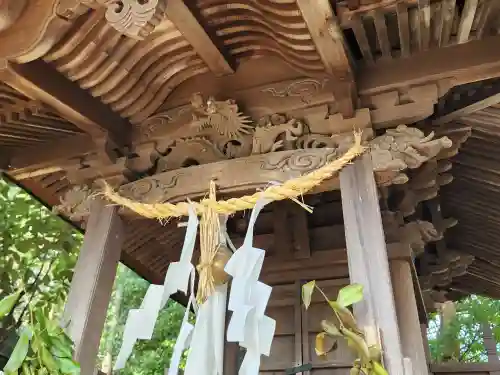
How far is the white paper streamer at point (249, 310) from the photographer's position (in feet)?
6.48

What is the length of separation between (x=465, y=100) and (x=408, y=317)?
1.32m

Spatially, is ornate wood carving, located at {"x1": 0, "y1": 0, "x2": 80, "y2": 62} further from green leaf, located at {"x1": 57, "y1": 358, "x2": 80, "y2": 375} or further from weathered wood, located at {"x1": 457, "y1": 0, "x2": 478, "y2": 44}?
weathered wood, located at {"x1": 457, "y1": 0, "x2": 478, "y2": 44}

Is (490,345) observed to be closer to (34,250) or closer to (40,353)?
(40,353)

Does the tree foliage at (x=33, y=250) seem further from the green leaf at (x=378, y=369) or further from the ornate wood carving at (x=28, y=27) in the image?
the green leaf at (x=378, y=369)

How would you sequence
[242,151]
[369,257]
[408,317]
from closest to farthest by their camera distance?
[369,257] < [242,151] < [408,317]

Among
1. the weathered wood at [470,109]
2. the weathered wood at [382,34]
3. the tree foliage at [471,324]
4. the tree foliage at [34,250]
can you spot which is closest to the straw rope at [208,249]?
the weathered wood at [382,34]

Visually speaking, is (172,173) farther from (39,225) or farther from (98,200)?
(39,225)

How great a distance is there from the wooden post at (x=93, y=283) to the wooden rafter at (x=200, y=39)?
0.98m

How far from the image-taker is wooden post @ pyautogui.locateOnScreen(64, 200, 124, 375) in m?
2.32

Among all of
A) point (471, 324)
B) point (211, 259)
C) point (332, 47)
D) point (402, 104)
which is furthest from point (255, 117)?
point (471, 324)

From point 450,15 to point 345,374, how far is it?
2.20m

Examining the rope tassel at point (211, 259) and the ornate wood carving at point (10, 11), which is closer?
the ornate wood carving at point (10, 11)

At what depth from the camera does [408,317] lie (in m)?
3.01

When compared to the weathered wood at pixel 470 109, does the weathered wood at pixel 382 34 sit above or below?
above
